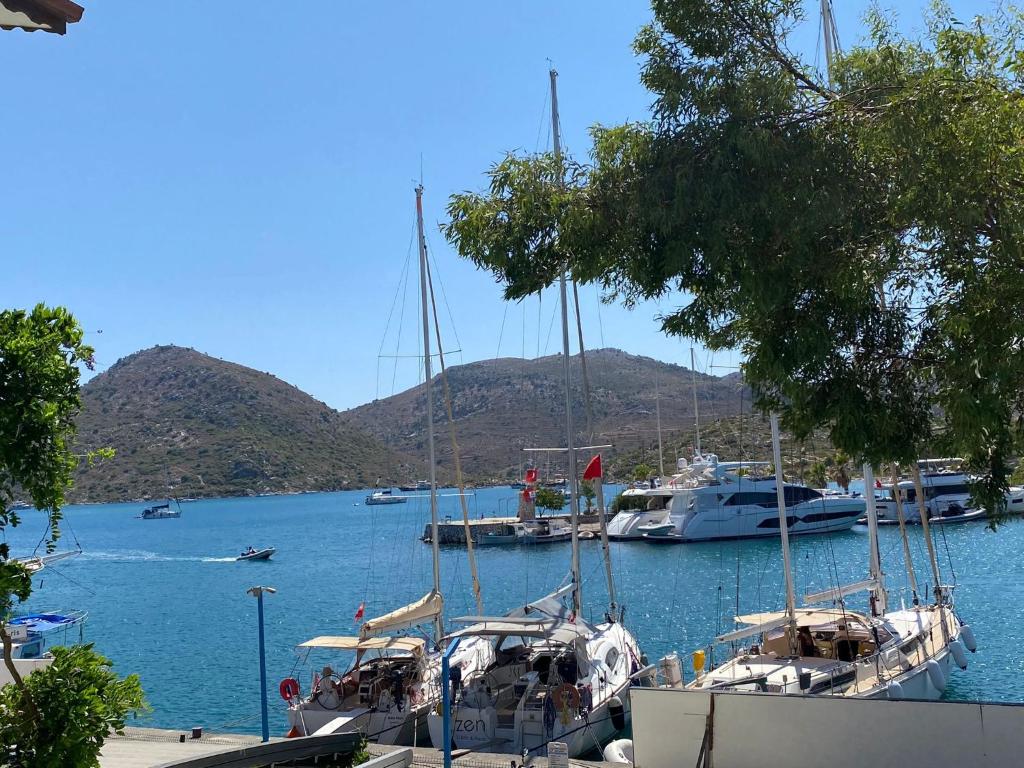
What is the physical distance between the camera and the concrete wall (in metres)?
9.74

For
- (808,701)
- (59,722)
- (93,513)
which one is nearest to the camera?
(59,722)

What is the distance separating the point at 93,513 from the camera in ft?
607

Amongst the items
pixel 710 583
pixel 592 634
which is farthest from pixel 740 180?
pixel 710 583

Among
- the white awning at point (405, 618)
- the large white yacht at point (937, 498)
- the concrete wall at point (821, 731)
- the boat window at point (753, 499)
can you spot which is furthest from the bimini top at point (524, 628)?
the large white yacht at point (937, 498)

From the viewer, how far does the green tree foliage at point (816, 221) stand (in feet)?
23.5

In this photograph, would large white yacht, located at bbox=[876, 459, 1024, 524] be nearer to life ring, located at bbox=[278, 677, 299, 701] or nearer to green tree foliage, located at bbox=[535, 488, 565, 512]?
green tree foliage, located at bbox=[535, 488, 565, 512]

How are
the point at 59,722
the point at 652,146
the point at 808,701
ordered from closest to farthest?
the point at 59,722 → the point at 652,146 → the point at 808,701

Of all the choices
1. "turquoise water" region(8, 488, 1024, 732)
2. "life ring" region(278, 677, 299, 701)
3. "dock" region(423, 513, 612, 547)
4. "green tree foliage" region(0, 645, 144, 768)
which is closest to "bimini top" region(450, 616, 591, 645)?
"life ring" region(278, 677, 299, 701)

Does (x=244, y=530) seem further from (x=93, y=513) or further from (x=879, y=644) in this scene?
(x=879, y=644)

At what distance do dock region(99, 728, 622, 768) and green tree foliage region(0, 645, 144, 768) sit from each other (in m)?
0.68

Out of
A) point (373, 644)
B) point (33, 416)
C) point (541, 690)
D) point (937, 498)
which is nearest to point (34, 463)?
point (33, 416)

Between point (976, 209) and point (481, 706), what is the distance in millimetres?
13854

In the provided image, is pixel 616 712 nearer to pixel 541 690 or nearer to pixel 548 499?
pixel 541 690

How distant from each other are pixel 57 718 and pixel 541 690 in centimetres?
1428
